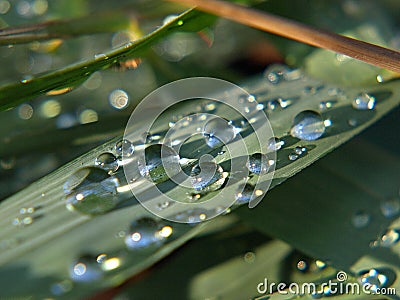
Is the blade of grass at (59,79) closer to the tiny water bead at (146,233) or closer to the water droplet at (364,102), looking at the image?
the tiny water bead at (146,233)

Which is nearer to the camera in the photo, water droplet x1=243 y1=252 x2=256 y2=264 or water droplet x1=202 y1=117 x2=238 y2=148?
water droplet x1=202 y1=117 x2=238 y2=148

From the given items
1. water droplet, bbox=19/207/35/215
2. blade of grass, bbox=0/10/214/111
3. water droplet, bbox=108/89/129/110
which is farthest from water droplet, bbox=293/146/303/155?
water droplet, bbox=108/89/129/110

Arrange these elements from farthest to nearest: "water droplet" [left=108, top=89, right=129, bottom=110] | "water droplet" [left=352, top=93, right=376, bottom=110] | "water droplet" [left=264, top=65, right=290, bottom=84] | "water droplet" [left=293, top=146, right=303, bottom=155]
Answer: "water droplet" [left=108, top=89, right=129, bottom=110], "water droplet" [left=264, top=65, right=290, bottom=84], "water droplet" [left=352, top=93, right=376, bottom=110], "water droplet" [left=293, top=146, right=303, bottom=155]

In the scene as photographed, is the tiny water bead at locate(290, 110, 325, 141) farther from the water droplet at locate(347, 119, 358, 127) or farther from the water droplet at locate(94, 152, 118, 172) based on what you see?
the water droplet at locate(94, 152, 118, 172)

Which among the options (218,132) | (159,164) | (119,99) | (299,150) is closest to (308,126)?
(299,150)

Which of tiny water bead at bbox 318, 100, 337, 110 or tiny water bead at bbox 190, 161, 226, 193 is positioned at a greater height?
tiny water bead at bbox 318, 100, 337, 110

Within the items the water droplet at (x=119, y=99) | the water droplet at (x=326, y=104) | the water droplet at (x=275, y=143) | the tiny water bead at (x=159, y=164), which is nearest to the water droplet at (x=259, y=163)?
the water droplet at (x=275, y=143)

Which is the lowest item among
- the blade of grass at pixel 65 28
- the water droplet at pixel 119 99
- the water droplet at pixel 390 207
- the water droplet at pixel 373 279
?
the water droplet at pixel 373 279
